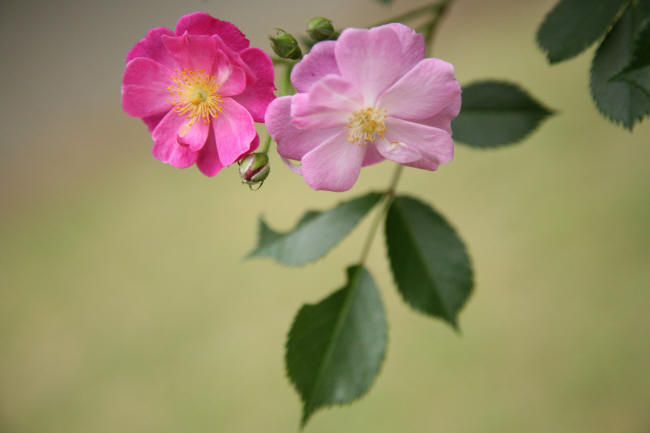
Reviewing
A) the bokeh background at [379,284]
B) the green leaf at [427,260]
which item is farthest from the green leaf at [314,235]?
the bokeh background at [379,284]

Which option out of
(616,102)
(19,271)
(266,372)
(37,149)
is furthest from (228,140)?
(37,149)

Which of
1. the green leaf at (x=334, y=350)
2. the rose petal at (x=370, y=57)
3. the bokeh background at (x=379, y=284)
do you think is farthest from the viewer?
the bokeh background at (x=379, y=284)

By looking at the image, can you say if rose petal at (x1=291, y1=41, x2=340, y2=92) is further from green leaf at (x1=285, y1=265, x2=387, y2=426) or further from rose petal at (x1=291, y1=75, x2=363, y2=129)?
green leaf at (x1=285, y1=265, x2=387, y2=426)

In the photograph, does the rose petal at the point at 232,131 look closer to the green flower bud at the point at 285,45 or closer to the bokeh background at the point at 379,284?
the green flower bud at the point at 285,45

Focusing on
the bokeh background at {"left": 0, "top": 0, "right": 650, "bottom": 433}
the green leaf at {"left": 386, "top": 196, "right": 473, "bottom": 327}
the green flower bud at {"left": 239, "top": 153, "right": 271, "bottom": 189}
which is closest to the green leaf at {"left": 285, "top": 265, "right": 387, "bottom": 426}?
the green leaf at {"left": 386, "top": 196, "right": 473, "bottom": 327}

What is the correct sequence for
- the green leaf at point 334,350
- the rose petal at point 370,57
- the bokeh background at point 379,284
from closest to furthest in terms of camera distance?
the rose petal at point 370,57, the green leaf at point 334,350, the bokeh background at point 379,284

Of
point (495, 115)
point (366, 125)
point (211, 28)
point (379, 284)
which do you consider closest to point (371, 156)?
point (366, 125)

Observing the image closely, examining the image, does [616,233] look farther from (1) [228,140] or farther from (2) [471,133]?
(1) [228,140]
